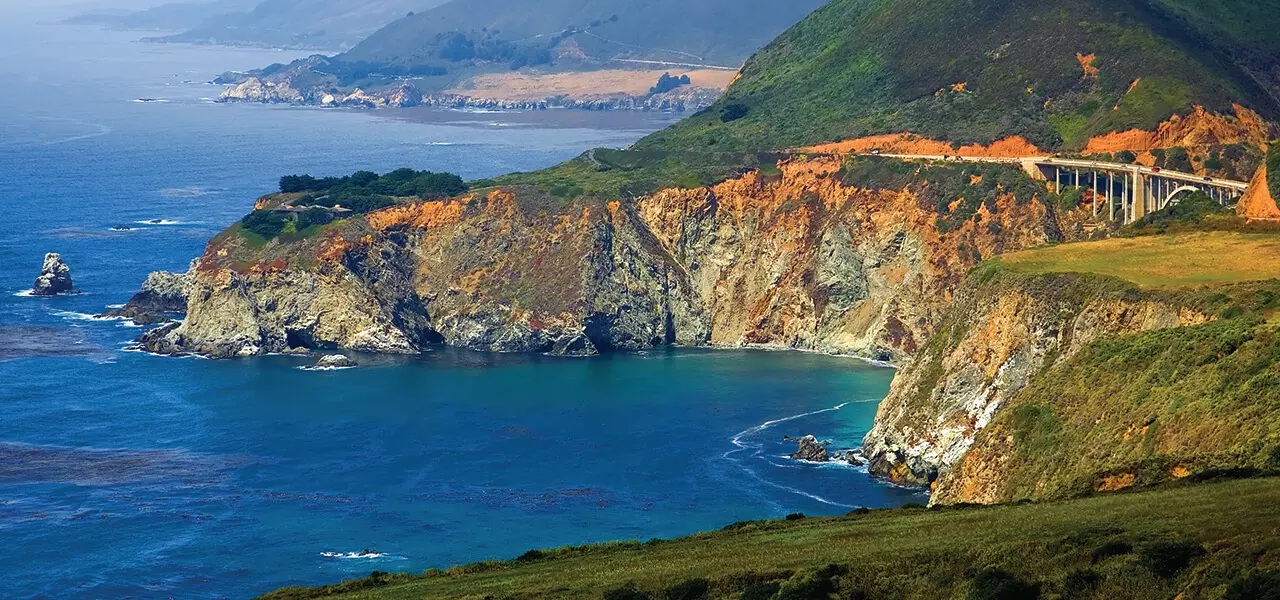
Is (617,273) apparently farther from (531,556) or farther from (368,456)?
(531,556)

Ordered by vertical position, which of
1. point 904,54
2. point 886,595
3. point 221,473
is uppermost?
point 904,54

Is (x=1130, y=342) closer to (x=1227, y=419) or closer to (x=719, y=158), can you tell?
(x=1227, y=419)

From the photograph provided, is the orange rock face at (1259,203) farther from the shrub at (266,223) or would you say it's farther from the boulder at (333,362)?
the shrub at (266,223)

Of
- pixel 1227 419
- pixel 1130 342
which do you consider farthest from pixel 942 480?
pixel 1227 419

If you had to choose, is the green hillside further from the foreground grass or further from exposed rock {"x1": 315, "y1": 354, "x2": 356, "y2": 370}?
the foreground grass

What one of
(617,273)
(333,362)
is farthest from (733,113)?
(333,362)
